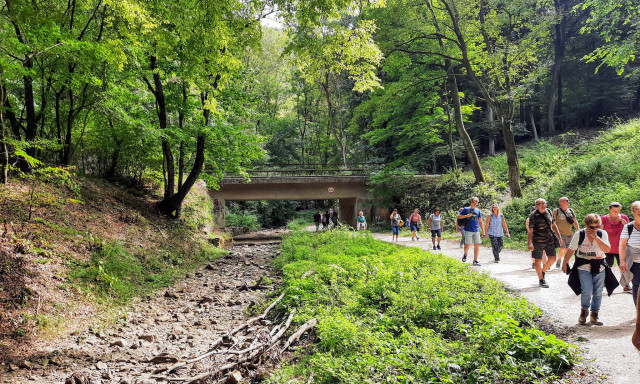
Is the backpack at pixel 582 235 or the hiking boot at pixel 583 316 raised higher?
the backpack at pixel 582 235

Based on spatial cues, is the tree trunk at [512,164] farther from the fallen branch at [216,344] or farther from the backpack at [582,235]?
the fallen branch at [216,344]

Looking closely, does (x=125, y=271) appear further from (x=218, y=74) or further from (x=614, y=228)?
(x=614, y=228)

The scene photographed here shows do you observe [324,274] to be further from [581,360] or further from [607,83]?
[607,83]

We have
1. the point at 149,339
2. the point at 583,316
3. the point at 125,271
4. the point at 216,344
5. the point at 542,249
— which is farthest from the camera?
the point at 125,271

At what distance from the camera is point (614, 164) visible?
43.9 ft

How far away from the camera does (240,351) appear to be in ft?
15.9

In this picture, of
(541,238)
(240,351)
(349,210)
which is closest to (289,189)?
(349,210)

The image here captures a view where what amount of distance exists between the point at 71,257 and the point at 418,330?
767 centimetres

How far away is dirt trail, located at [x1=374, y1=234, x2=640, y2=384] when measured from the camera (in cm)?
362

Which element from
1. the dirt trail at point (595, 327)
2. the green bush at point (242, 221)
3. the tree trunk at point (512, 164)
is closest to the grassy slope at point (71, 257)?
the dirt trail at point (595, 327)

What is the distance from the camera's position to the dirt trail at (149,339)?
4578 mm

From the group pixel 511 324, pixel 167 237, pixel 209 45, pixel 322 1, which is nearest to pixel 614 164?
pixel 511 324

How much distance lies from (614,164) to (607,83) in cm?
2084

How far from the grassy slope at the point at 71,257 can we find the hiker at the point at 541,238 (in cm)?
884
